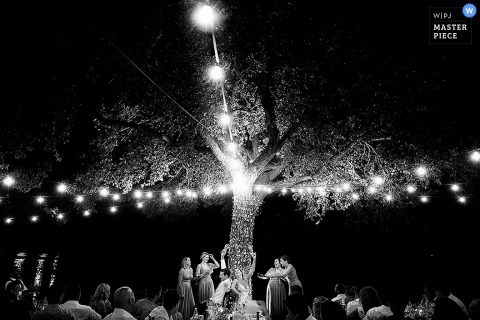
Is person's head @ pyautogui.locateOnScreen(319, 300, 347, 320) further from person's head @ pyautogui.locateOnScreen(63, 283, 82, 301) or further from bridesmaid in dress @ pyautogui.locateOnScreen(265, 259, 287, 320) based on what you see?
bridesmaid in dress @ pyautogui.locateOnScreen(265, 259, 287, 320)

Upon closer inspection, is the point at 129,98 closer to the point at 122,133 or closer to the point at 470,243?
the point at 122,133

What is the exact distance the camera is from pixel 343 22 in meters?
8.25

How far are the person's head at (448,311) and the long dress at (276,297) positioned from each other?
22.5 ft

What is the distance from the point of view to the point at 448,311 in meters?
2.93

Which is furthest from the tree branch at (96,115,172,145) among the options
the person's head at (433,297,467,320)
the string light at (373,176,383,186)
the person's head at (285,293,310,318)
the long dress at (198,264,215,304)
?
the person's head at (433,297,467,320)

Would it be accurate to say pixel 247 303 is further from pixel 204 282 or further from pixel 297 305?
pixel 297 305

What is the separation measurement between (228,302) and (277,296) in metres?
2.46

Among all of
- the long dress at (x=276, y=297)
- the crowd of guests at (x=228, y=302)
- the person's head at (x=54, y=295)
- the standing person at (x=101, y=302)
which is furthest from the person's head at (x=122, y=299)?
the long dress at (x=276, y=297)

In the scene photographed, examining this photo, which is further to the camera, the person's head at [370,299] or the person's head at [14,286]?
the person's head at [14,286]

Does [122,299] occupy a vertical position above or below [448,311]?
below

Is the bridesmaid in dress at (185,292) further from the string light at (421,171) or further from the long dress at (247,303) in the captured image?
the string light at (421,171)

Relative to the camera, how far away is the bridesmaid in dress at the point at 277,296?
31.1 feet

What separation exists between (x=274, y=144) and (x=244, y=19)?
333cm

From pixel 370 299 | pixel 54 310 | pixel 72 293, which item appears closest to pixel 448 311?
pixel 370 299
